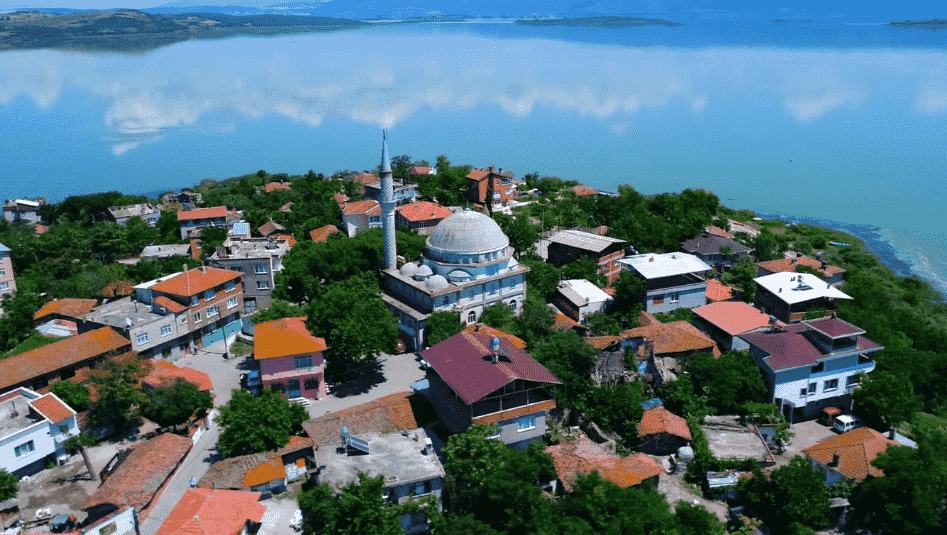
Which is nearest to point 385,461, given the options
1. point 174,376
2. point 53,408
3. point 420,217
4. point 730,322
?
point 174,376

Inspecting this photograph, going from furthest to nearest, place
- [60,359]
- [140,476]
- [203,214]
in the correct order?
[203,214], [60,359], [140,476]

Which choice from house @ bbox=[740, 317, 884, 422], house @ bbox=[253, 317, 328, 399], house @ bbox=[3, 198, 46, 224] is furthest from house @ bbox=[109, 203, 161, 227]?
house @ bbox=[740, 317, 884, 422]

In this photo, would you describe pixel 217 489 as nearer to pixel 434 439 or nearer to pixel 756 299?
pixel 434 439

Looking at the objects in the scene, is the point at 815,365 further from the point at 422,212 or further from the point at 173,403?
the point at 422,212

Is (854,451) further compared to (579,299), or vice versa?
(579,299)

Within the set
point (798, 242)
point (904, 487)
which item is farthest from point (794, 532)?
point (798, 242)

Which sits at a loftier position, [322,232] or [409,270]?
[409,270]

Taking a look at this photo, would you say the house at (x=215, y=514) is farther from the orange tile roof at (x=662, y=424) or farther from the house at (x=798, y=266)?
the house at (x=798, y=266)
